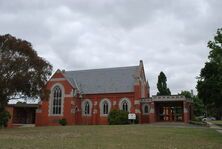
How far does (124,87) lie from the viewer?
2350 inches

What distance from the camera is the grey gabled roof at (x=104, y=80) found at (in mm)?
60125

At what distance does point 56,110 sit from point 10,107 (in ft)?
31.3

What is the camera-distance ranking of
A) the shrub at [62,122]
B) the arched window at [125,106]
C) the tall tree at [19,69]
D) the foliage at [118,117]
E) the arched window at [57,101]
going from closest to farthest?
the tall tree at [19,69] → the foliage at [118,117] → the shrub at [62,122] → the arched window at [125,106] → the arched window at [57,101]

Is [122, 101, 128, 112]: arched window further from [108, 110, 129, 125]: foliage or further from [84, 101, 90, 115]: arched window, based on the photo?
[84, 101, 90, 115]: arched window

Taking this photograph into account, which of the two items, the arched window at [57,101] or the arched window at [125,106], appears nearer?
the arched window at [125,106]

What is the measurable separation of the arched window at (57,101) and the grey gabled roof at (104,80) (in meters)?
3.24

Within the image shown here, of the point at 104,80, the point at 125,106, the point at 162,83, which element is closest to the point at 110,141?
the point at 125,106

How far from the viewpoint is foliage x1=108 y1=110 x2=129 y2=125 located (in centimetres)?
5312

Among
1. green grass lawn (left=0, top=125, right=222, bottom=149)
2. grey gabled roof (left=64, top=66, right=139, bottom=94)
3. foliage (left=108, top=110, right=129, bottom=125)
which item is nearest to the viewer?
green grass lawn (left=0, top=125, right=222, bottom=149)

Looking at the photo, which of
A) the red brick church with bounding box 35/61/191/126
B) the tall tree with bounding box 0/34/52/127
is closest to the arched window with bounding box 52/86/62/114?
the red brick church with bounding box 35/61/191/126

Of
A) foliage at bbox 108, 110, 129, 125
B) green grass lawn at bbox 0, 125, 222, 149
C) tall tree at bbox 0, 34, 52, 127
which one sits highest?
tall tree at bbox 0, 34, 52, 127

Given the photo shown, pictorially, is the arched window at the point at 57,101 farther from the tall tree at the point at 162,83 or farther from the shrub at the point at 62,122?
the tall tree at the point at 162,83

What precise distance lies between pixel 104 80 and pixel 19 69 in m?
27.6

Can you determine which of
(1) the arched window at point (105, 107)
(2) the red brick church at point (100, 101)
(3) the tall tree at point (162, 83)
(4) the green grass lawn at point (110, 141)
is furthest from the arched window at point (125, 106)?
(4) the green grass lawn at point (110, 141)
